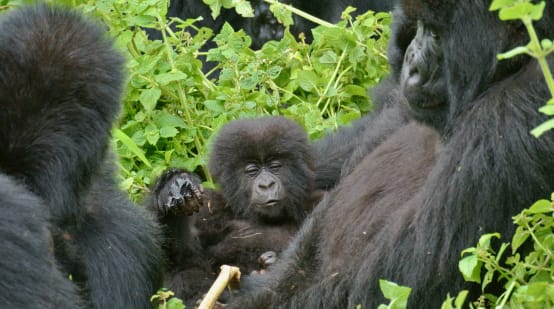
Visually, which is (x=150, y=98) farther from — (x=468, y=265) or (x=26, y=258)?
(x=468, y=265)

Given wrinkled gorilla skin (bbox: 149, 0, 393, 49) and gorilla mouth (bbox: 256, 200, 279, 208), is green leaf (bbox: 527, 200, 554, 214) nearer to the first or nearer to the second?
gorilla mouth (bbox: 256, 200, 279, 208)

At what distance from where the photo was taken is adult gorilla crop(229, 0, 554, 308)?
3875 millimetres

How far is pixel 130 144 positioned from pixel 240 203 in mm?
596

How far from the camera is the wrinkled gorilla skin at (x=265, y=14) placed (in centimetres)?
856

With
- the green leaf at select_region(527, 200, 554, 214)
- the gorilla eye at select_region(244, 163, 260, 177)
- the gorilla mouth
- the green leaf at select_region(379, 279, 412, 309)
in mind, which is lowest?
the gorilla mouth

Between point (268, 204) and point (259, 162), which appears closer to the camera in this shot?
point (268, 204)

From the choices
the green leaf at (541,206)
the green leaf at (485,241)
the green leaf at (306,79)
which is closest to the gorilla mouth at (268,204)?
the green leaf at (306,79)

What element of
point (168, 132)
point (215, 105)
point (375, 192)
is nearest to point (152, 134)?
point (168, 132)

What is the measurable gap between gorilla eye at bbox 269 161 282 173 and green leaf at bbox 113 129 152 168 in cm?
58

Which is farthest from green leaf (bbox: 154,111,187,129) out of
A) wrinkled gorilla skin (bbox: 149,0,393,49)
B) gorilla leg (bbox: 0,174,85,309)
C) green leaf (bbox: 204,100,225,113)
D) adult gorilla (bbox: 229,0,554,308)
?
gorilla leg (bbox: 0,174,85,309)

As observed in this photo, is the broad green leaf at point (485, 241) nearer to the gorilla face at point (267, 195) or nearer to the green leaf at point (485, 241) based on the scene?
the green leaf at point (485, 241)

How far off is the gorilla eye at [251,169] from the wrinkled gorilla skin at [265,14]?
94.9 inches

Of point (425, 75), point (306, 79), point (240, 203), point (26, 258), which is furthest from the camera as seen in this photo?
point (306, 79)

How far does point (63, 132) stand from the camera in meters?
4.21
